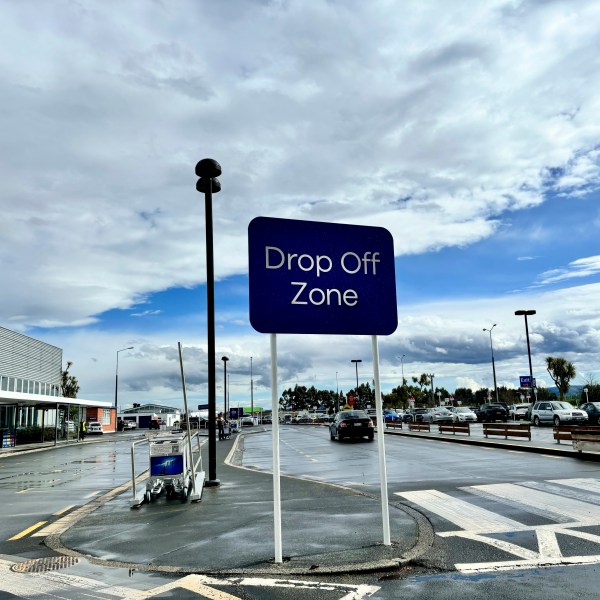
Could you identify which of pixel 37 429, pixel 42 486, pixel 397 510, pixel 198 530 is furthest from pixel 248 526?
pixel 37 429

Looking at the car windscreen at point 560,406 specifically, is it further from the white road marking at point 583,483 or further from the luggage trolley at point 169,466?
the luggage trolley at point 169,466

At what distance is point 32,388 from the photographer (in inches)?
2085

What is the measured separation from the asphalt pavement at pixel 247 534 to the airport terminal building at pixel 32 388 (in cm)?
2679

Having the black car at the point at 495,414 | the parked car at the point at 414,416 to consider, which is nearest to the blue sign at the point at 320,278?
the black car at the point at 495,414

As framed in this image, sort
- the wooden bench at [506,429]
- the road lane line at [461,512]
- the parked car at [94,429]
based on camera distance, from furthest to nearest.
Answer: the parked car at [94,429]
the wooden bench at [506,429]
the road lane line at [461,512]

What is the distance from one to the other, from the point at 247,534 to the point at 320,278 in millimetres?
3430

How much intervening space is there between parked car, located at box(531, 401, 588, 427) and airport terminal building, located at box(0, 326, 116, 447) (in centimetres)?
3203

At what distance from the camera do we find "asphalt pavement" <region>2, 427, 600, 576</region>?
6.05 meters

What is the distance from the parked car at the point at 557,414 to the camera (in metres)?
37.2

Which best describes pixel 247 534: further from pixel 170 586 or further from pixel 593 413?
pixel 593 413

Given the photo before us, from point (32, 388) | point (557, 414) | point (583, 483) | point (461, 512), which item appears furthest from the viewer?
point (32, 388)

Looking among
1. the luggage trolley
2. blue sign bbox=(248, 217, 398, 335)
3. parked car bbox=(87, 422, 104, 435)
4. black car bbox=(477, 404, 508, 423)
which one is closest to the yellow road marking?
the luggage trolley

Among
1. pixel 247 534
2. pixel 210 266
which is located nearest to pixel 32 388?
pixel 210 266

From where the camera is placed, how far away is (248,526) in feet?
26.0
